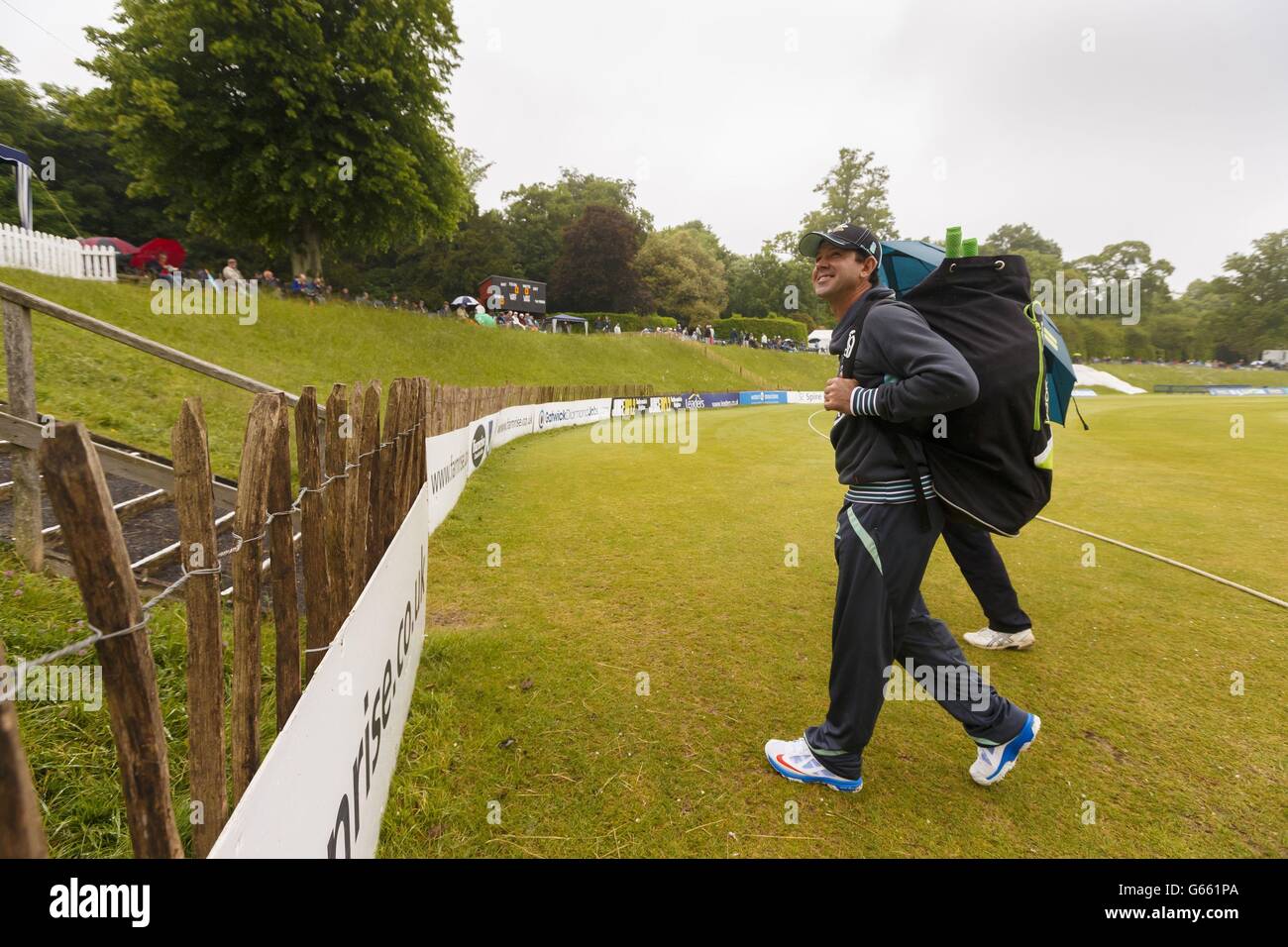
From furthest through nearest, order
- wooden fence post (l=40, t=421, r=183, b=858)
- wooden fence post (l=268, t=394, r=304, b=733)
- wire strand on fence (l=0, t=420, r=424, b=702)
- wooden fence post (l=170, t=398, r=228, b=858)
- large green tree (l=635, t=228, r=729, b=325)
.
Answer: large green tree (l=635, t=228, r=729, b=325)
wooden fence post (l=268, t=394, r=304, b=733)
wooden fence post (l=170, t=398, r=228, b=858)
wooden fence post (l=40, t=421, r=183, b=858)
wire strand on fence (l=0, t=420, r=424, b=702)

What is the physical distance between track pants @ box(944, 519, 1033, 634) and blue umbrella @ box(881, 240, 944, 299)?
175cm

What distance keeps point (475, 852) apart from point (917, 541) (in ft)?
7.76

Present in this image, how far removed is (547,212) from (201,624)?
7756 centimetres

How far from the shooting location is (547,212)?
7206cm

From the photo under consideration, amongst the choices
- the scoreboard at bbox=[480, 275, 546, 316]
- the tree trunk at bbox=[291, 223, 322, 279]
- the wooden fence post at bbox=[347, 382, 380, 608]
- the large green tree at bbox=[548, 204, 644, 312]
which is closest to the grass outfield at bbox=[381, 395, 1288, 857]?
the wooden fence post at bbox=[347, 382, 380, 608]

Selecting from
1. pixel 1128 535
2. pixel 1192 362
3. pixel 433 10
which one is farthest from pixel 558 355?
pixel 1192 362

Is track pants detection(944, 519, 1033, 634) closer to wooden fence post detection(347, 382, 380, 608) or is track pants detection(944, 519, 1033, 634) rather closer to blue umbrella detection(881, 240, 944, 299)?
blue umbrella detection(881, 240, 944, 299)

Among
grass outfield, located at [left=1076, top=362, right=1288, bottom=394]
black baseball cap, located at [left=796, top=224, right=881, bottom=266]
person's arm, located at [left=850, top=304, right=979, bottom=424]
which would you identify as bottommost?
person's arm, located at [left=850, top=304, right=979, bottom=424]

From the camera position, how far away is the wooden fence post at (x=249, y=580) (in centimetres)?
199

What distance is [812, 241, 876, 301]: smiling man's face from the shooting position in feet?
9.42

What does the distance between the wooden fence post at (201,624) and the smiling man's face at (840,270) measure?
257 cm

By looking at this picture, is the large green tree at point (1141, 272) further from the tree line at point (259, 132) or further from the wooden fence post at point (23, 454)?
the wooden fence post at point (23, 454)

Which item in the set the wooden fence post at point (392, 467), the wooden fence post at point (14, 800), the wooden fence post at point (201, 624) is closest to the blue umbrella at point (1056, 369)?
the wooden fence post at point (201, 624)
